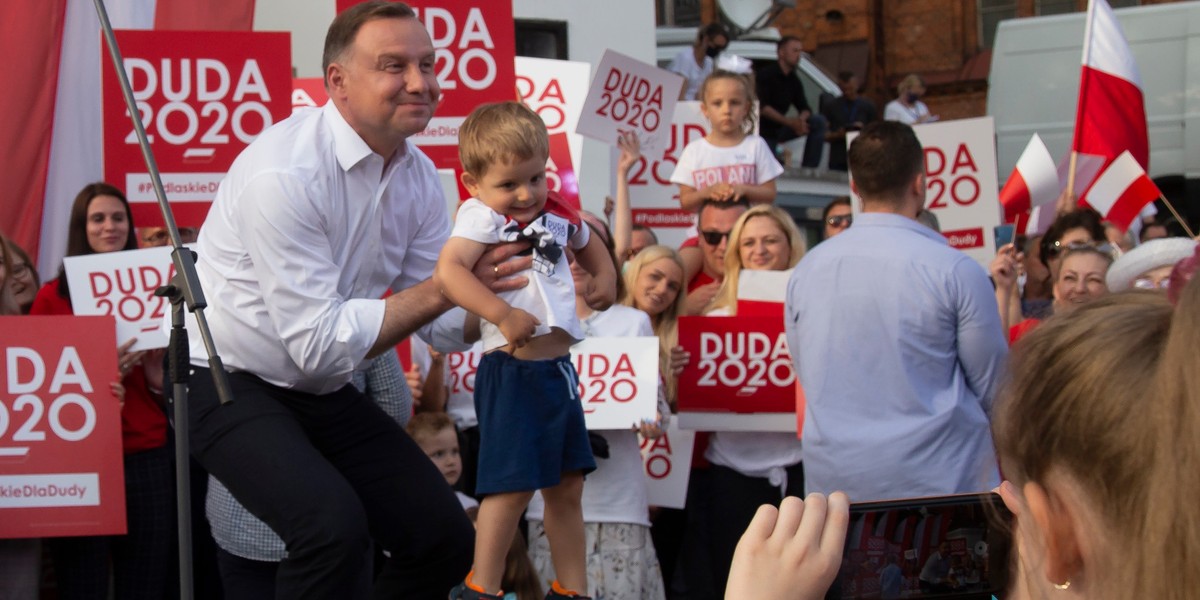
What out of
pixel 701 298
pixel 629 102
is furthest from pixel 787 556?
pixel 629 102

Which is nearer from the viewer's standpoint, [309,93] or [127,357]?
[127,357]

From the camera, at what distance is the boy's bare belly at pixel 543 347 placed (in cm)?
436

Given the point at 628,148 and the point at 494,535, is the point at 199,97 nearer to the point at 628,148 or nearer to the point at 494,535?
the point at 628,148

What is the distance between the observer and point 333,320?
391 cm

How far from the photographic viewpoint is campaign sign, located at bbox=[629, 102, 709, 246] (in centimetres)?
908

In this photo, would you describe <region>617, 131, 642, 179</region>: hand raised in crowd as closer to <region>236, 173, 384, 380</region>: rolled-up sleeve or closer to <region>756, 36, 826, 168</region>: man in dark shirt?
<region>236, 173, 384, 380</region>: rolled-up sleeve

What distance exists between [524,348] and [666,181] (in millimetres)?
4879

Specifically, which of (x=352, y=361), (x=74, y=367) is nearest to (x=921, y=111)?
(x=74, y=367)

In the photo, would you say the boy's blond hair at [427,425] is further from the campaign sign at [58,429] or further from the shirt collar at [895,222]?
the shirt collar at [895,222]

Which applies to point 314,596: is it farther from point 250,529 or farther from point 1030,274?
point 1030,274

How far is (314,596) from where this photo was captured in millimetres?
3824

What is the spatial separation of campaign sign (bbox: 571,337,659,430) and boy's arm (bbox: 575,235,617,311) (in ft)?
5.79

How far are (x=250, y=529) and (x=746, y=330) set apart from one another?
253 centimetres

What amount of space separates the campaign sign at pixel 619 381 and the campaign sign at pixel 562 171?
1.26m
